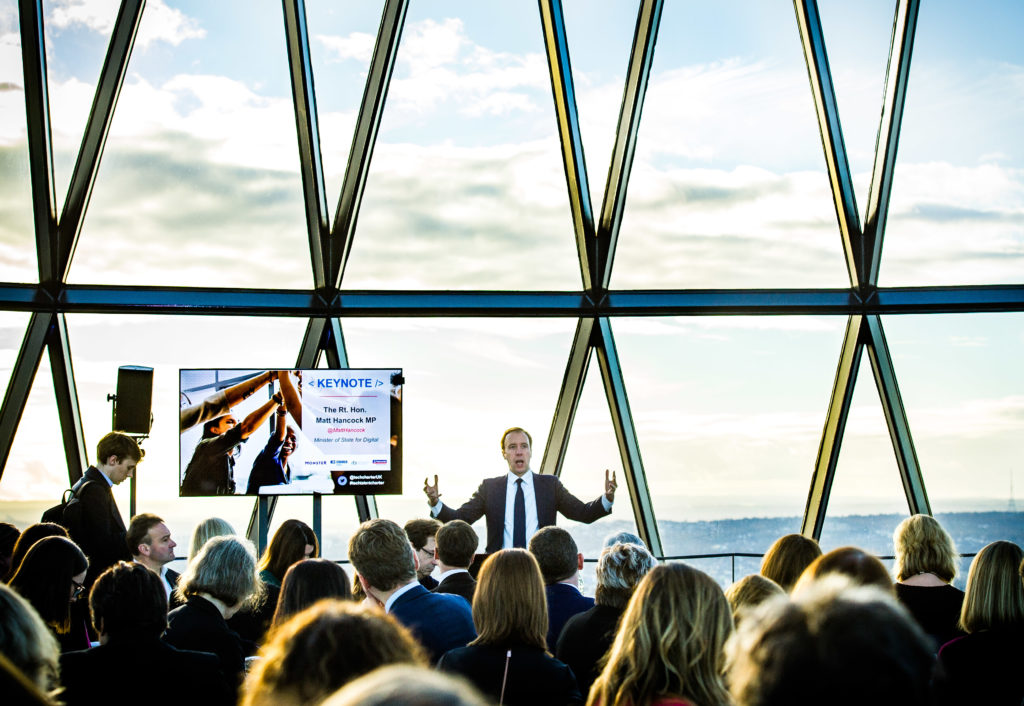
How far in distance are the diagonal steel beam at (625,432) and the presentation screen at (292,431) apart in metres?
1.93

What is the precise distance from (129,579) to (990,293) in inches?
313

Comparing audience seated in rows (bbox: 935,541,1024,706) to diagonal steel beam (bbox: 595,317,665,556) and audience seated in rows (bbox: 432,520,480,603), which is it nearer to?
audience seated in rows (bbox: 432,520,480,603)

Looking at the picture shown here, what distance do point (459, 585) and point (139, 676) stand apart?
217 cm

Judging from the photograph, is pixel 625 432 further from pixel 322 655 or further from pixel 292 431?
pixel 322 655

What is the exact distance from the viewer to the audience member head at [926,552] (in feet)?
13.1

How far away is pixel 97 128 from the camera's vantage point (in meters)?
7.81

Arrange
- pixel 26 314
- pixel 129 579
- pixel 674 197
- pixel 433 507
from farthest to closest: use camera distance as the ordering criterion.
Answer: pixel 674 197, pixel 26 314, pixel 433 507, pixel 129 579

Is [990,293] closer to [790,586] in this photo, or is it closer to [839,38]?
[839,38]

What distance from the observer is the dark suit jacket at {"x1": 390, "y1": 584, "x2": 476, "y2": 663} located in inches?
145

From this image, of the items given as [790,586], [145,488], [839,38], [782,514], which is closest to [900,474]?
[782,514]

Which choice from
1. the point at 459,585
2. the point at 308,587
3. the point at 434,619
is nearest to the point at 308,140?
the point at 459,585

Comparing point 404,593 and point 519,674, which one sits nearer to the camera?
point 519,674

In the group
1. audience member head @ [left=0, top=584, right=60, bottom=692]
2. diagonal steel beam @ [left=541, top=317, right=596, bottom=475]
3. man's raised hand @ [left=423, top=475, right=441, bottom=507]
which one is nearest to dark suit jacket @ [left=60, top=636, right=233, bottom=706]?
audience member head @ [left=0, top=584, right=60, bottom=692]

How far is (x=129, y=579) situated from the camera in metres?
2.80
